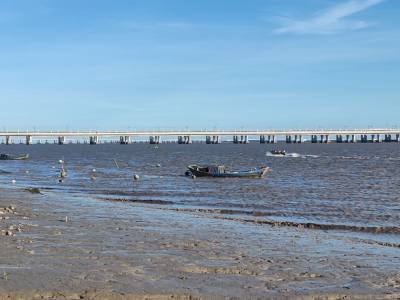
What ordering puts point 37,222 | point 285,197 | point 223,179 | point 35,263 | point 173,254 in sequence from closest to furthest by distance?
point 35,263 < point 173,254 < point 37,222 < point 285,197 < point 223,179

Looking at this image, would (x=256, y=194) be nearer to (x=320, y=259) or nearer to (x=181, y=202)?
(x=181, y=202)

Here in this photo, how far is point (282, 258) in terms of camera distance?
44.0ft

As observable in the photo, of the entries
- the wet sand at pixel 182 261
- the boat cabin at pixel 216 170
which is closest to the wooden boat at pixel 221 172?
the boat cabin at pixel 216 170

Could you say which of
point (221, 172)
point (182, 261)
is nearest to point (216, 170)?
point (221, 172)

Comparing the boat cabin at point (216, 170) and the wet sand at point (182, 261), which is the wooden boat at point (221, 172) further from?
the wet sand at point (182, 261)

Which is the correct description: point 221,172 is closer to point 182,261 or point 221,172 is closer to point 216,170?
point 216,170

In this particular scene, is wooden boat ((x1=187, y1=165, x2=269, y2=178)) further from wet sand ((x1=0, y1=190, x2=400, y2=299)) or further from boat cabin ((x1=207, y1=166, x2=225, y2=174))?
wet sand ((x1=0, y1=190, x2=400, y2=299))

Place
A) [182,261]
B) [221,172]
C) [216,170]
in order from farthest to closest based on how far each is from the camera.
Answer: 1. [216,170]
2. [221,172]
3. [182,261]

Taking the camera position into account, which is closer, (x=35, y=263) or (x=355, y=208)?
(x=35, y=263)

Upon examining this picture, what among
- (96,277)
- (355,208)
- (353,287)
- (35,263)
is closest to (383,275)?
(353,287)

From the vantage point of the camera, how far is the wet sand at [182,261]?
10047 millimetres

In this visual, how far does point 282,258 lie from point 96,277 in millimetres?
4606

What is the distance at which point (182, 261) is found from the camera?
494 inches

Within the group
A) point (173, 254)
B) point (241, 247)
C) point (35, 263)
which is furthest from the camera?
point (241, 247)
